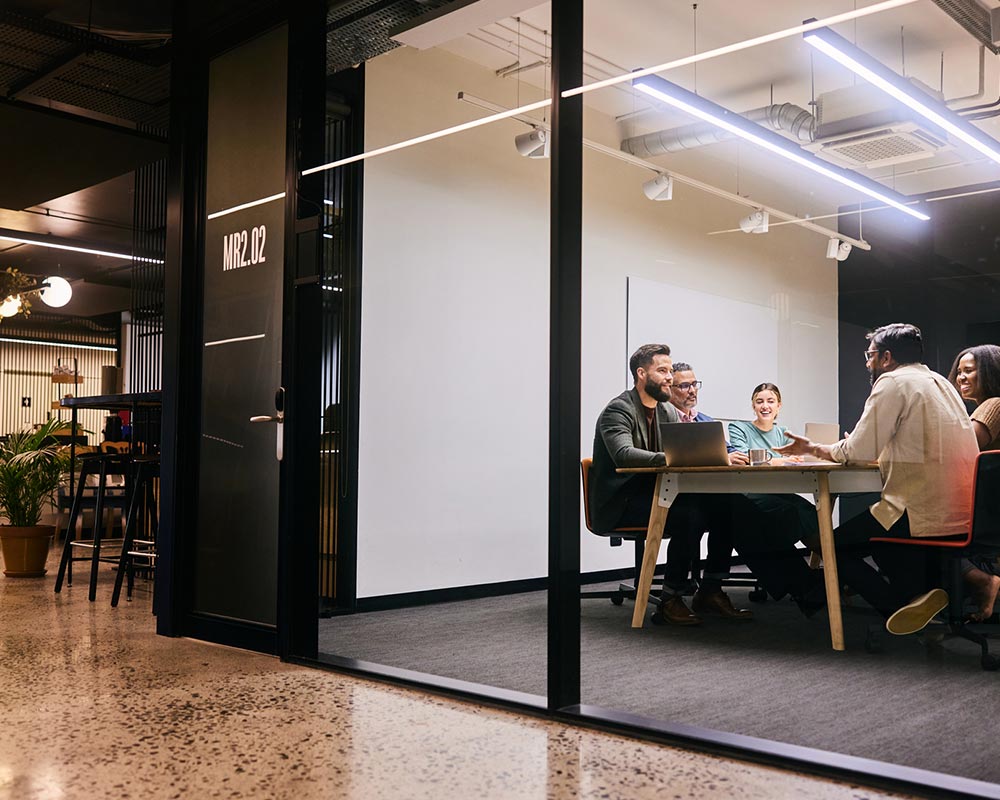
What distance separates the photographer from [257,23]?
14.0 ft

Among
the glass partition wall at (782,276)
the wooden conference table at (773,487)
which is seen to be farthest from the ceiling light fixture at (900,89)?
the wooden conference table at (773,487)

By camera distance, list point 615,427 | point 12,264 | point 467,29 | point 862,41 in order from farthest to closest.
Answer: point 12,264 < point 467,29 < point 615,427 < point 862,41

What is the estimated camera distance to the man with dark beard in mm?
3883

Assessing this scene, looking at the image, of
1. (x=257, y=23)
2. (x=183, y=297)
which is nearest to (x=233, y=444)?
(x=183, y=297)

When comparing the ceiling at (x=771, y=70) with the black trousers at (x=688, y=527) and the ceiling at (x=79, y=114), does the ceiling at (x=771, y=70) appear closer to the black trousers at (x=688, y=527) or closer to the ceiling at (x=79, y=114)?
the black trousers at (x=688, y=527)

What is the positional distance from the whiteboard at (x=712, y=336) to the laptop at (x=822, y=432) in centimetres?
19

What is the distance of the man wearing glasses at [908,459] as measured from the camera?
2.87m

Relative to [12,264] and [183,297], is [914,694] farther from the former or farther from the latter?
[12,264]

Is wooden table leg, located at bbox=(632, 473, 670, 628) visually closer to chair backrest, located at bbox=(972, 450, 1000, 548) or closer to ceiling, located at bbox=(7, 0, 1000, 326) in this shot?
chair backrest, located at bbox=(972, 450, 1000, 548)

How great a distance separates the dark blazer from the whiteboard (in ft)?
0.48

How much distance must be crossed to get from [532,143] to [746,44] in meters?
2.17

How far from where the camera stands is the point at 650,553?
165 inches

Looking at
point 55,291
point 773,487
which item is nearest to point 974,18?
point 773,487

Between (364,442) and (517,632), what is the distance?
4.60ft
